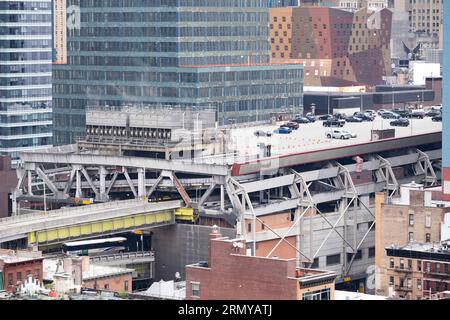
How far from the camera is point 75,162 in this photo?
160500 mm

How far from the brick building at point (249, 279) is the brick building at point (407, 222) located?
32092mm

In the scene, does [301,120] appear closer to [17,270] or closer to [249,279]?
[17,270]

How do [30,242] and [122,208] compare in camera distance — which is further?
[122,208]

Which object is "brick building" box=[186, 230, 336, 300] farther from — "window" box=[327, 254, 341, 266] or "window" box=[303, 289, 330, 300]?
"window" box=[327, 254, 341, 266]

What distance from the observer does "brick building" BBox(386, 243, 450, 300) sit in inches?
5064

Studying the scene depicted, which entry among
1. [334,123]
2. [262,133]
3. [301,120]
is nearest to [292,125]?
[334,123]

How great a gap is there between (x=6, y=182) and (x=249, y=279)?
8389 cm

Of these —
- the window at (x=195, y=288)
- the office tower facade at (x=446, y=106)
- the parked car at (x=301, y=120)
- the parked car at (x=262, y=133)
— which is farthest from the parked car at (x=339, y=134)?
the window at (x=195, y=288)

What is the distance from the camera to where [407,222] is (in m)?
141

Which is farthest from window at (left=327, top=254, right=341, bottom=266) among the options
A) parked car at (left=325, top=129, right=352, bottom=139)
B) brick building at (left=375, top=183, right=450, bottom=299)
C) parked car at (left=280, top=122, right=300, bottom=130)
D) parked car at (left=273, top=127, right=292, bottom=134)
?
parked car at (left=280, top=122, right=300, bottom=130)

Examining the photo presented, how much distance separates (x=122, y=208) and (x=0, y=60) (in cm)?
5614
